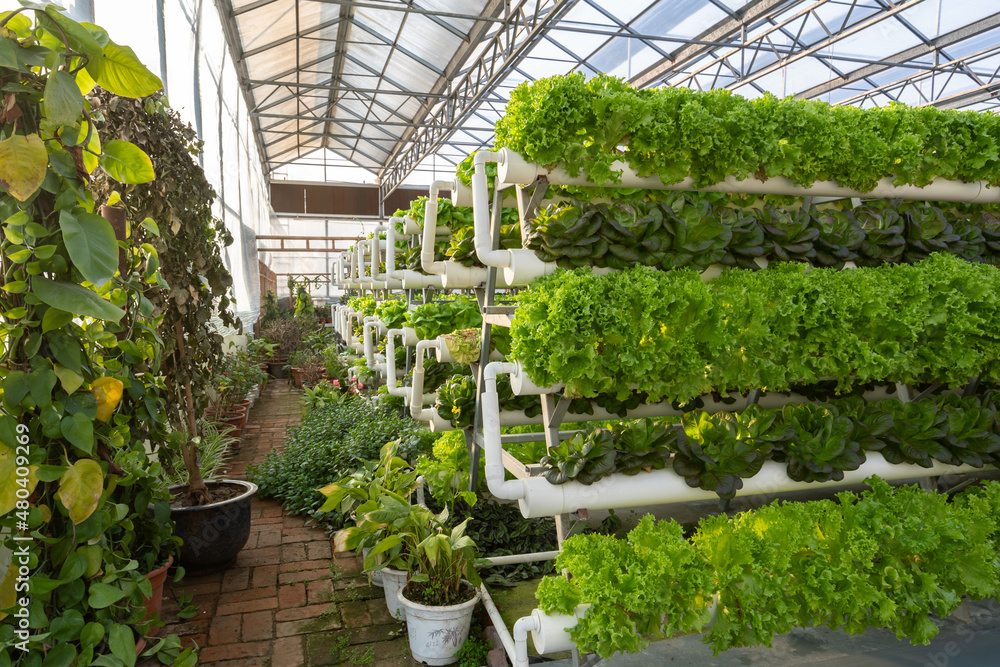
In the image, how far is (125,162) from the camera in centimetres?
168

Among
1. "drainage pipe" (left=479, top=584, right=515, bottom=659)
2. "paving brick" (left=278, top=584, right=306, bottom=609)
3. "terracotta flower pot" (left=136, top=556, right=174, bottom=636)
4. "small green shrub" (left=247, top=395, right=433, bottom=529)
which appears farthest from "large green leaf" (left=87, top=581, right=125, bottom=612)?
"small green shrub" (left=247, top=395, right=433, bottom=529)

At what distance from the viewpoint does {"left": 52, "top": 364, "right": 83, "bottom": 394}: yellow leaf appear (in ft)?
4.98

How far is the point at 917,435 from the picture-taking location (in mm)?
2408

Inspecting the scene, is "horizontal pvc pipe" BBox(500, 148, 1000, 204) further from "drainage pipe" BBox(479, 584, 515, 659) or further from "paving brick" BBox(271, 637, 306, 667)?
"paving brick" BBox(271, 637, 306, 667)

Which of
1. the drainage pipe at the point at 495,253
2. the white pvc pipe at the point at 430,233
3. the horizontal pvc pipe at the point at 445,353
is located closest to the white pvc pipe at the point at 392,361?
the horizontal pvc pipe at the point at 445,353

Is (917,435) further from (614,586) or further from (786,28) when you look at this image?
(786,28)

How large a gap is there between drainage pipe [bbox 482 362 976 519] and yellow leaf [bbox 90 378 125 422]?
1.11m

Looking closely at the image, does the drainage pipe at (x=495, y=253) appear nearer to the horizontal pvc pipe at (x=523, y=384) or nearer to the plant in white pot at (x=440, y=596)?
the horizontal pvc pipe at (x=523, y=384)

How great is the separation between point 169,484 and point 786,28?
975cm

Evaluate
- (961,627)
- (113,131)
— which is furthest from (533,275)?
(961,627)

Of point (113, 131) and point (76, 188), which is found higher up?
point (113, 131)

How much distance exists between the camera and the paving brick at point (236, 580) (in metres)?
3.06

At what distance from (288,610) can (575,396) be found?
5.81ft

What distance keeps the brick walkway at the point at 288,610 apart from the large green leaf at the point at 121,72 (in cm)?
→ 214
